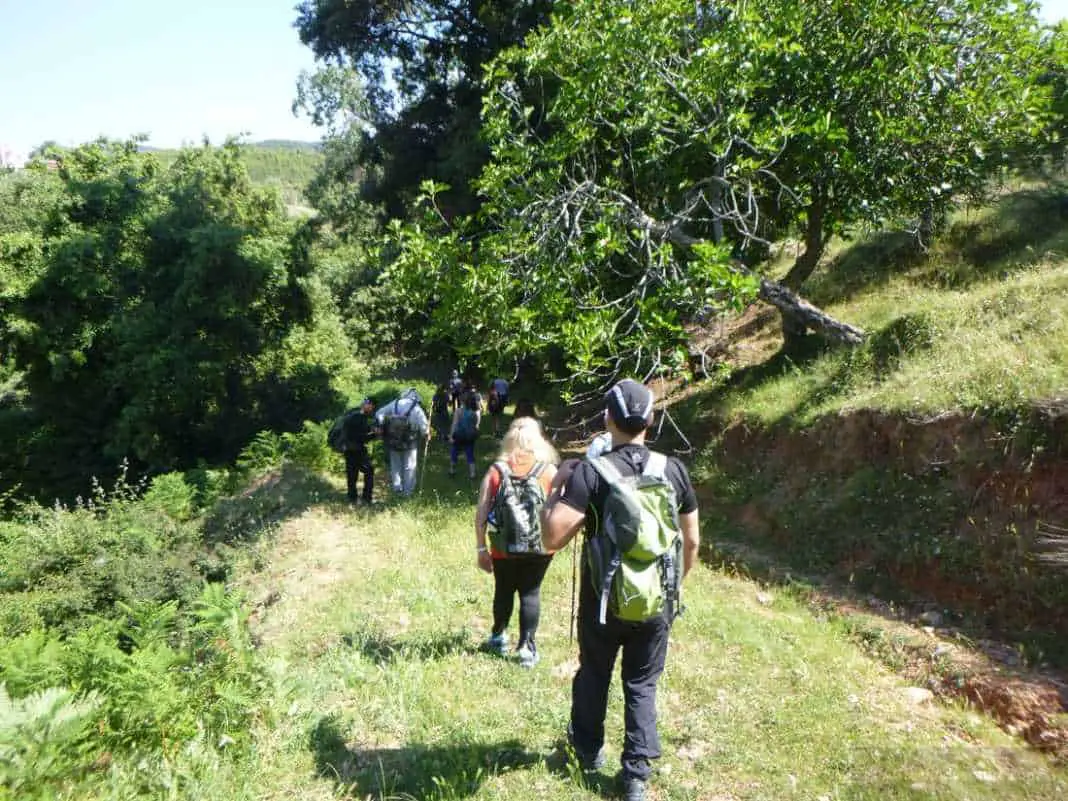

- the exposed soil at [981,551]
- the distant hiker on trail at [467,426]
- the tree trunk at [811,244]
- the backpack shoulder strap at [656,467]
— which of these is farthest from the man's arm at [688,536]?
the tree trunk at [811,244]

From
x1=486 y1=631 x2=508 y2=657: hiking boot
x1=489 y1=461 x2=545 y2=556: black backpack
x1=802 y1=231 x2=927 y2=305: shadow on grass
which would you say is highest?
x1=802 y1=231 x2=927 y2=305: shadow on grass

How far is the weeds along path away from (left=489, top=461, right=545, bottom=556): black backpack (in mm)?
997

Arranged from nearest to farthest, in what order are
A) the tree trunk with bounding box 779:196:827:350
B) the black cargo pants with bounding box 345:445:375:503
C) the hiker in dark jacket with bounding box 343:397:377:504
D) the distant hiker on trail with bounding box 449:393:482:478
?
the hiker in dark jacket with bounding box 343:397:377:504, the black cargo pants with bounding box 345:445:375:503, the tree trunk with bounding box 779:196:827:350, the distant hiker on trail with bounding box 449:393:482:478

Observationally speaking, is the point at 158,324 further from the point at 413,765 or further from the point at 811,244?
the point at 413,765

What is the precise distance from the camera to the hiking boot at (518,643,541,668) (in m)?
4.69

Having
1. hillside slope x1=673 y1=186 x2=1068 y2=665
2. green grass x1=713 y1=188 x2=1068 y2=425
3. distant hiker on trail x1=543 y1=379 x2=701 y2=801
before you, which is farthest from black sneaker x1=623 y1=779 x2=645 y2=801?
green grass x1=713 y1=188 x2=1068 y2=425

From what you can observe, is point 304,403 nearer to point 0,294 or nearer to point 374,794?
point 0,294

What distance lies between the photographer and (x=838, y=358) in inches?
367

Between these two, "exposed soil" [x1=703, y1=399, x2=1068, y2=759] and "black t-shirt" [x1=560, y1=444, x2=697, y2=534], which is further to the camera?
"exposed soil" [x1=703, y1=399, x2=1068, y2=759]

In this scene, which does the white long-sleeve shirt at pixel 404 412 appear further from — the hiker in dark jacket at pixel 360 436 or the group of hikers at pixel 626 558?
the group of hikers at pixel 626 558

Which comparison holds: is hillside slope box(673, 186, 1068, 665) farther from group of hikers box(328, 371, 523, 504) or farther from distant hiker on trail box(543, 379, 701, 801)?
distant hiker on trail box(543, 379, 701, 801)

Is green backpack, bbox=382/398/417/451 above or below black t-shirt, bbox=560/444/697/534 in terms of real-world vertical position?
below

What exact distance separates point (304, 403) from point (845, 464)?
14.2 metres

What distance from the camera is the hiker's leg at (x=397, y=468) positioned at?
9.88 metres
